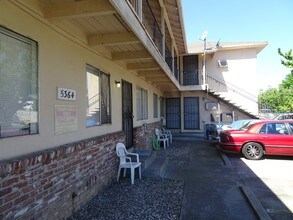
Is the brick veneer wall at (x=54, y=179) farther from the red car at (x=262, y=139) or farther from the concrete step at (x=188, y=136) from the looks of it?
the concrete step at (x=188, y=136)

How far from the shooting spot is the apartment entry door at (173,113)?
1587 cm

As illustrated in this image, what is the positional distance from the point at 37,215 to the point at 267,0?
35.5 ft

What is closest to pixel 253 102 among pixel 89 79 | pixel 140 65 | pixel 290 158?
pixel 290 158

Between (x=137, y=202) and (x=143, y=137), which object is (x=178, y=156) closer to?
(x=143, y=137)

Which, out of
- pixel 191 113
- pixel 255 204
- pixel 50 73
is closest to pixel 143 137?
pixel 255 204

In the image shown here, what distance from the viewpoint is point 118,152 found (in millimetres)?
5742

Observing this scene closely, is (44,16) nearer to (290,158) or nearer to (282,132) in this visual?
(282,132)

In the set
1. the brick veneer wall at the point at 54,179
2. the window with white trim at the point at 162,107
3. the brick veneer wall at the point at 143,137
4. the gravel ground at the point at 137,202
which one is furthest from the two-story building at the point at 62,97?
the window with white trim at the point at 162,107

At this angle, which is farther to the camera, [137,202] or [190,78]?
[190,78]

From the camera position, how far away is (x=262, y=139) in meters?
8.25

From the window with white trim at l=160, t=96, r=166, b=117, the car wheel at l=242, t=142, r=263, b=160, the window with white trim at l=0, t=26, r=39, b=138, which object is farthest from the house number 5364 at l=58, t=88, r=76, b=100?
the window with white trim at l=160, t=96, r=166, b=117

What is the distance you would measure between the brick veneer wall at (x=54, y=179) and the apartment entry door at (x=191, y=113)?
11.0 meters

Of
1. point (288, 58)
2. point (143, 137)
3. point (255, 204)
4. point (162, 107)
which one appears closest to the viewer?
point (255, 204)

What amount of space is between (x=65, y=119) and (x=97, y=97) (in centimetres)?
136
